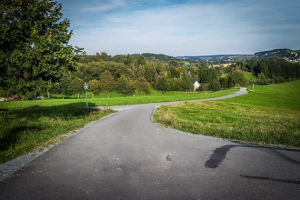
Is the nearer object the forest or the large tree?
the large tree

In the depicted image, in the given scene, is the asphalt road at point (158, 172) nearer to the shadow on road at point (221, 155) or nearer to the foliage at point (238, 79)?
the shadow on road at point (221, 155)

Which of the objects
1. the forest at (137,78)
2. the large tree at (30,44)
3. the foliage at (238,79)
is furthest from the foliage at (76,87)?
the foliage at (238,79)

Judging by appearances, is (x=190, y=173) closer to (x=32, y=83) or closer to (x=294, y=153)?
(x=294, y=153)

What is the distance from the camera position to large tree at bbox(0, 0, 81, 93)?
39.2ft

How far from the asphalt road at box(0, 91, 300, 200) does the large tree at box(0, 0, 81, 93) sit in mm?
5825

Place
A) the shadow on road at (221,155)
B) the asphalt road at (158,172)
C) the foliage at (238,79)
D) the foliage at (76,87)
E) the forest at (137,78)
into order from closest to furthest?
the asphalt road at (158,172) → the shadow on road at (221,155) → the foliage at (76,87) → the forest at (137,78) → the foliage at (238,79)

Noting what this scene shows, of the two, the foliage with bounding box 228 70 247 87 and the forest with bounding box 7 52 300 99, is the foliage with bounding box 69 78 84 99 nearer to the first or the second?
the forest with bounding box 7 52 300 99

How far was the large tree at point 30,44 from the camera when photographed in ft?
39.2

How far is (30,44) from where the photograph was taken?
1270 centimetres

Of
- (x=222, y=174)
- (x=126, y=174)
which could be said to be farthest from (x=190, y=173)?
(x=126, y=174)

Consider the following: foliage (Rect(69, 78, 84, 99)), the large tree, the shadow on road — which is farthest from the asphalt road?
foliage (Rect(69, 78, 84, 99))

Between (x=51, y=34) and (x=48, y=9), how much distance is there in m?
1.65

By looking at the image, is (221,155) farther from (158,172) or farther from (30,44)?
(30,44)

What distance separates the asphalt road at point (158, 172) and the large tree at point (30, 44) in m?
5.82
